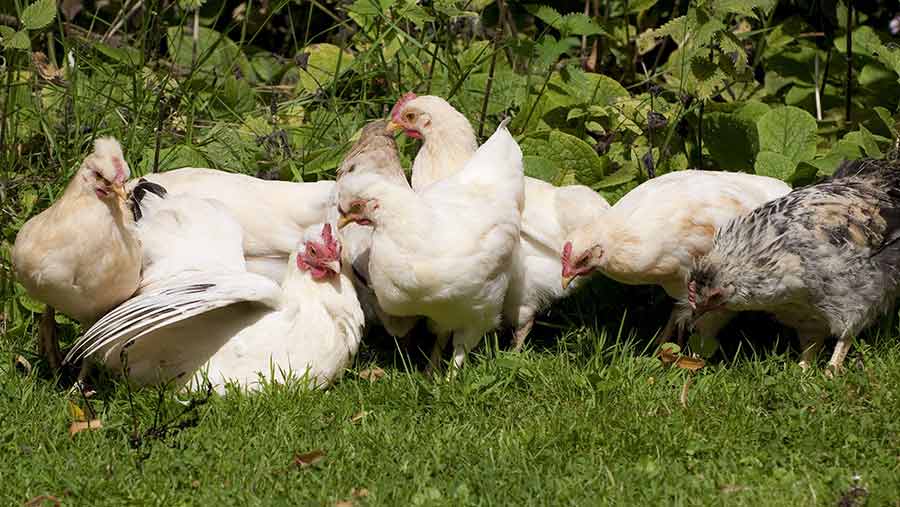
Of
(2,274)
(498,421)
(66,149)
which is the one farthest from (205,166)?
(498,421)

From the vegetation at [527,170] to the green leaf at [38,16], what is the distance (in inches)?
0.5

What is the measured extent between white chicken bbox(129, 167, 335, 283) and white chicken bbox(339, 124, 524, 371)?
0.60m

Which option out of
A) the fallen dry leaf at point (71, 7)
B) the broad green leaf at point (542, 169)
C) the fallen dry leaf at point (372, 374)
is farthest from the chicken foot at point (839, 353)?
the fallen dry leaf at point (71, 7)

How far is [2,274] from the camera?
5.50 meters

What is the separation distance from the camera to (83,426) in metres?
4.48

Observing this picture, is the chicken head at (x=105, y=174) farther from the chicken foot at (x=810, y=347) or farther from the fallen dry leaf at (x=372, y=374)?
the chicken foot at (x=810, y=347)

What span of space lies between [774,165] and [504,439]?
2244 millimetres

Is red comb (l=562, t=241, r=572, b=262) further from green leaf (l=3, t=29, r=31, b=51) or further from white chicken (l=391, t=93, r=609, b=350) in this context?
green leaf (l=3, t=29, r=31, b=51)

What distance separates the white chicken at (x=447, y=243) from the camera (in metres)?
4.72

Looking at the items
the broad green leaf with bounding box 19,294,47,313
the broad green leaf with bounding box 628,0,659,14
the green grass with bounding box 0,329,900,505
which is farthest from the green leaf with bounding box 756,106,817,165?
the broad green leaf with bounding box 19,294,47,313

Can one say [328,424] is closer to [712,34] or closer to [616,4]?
[712,34]

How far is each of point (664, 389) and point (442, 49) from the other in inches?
112

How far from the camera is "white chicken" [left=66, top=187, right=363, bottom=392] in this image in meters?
4.63

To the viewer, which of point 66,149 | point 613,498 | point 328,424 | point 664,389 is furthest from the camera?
point 66,149
